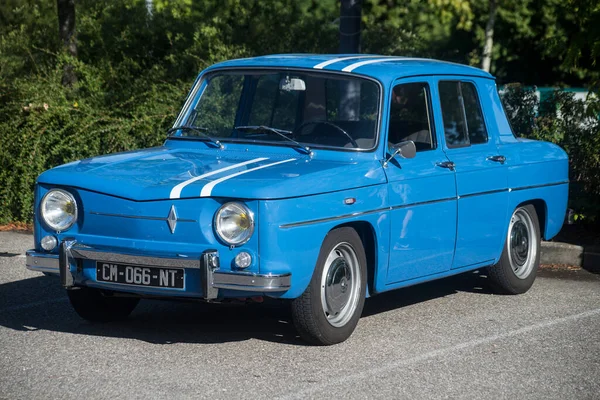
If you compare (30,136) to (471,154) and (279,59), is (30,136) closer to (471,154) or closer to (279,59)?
(279,59)

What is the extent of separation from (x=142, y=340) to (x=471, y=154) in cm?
287

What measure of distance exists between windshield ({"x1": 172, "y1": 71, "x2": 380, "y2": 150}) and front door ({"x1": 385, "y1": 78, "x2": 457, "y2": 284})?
24 centimetres

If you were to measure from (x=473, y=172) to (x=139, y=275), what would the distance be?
281cm

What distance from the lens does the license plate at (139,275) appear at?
6160mm

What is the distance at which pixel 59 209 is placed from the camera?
6.59m

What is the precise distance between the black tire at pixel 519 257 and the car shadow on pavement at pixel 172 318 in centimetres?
46

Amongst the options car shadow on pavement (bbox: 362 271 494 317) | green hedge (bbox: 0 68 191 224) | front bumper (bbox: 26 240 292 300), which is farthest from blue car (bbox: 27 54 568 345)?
green hedge (bbox: 0 68 191 224)

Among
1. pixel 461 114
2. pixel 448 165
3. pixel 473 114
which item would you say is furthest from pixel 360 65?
pixel 473 114

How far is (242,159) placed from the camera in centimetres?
695

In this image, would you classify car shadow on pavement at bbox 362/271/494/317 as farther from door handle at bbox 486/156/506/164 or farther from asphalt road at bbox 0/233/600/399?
door handle at bbox 486/156/506/164

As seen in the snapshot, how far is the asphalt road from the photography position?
566cm

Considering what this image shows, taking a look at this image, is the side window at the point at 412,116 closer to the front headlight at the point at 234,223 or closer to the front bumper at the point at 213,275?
the front headlight at the point at 234,223

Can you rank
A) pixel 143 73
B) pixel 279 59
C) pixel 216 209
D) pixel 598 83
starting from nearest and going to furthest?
pixel 216 209
pixel 279 59
pixel 598 83
pixel 143 73

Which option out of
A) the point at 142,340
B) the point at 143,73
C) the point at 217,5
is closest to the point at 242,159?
the point at 142,340
